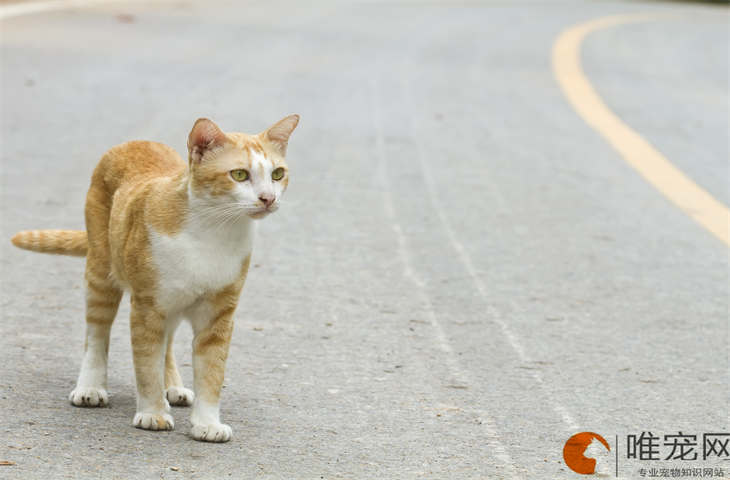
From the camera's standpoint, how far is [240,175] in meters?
4.36

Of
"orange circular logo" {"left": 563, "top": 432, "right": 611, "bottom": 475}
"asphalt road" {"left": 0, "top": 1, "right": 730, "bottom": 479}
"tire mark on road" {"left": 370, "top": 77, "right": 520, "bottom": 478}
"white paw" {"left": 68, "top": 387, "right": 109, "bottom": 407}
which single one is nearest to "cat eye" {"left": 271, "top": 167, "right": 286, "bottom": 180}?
"asphalt road" {"left": 0, "top": 1, "right": 730, "bottom": 479}

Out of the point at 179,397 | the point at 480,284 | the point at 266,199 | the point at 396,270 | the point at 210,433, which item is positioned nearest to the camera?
the point at 266,199

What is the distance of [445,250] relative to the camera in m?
7.87

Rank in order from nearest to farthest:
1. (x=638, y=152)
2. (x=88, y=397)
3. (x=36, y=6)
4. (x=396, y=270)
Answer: (x=88, y=397), (x=396, y=270), (x=638, y=152), (x=36, y=6)

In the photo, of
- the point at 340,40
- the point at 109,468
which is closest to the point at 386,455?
the point at 109,468

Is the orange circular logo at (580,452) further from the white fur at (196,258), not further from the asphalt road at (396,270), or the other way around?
the white fur at (196,258)

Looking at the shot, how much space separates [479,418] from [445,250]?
2.98m

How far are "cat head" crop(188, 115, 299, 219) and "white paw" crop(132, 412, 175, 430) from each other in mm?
784

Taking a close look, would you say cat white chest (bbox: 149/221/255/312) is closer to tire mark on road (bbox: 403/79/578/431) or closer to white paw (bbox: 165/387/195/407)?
white paw (bbox: 165/387/195/407)

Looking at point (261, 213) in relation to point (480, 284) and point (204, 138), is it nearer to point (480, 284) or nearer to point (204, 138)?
point (204, 138)

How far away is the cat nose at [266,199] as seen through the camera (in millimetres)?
4316

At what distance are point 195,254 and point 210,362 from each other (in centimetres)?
42

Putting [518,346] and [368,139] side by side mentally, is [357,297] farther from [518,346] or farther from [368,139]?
[368,139]

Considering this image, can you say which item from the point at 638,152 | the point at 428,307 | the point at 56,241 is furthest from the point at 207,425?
the point at 638,152
